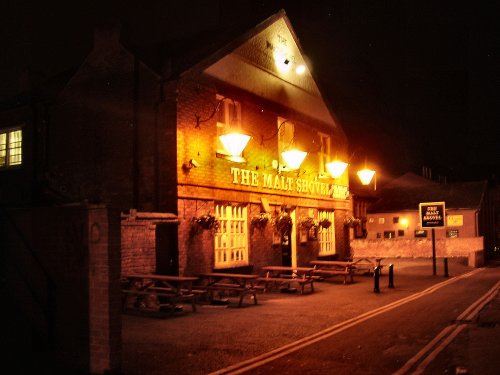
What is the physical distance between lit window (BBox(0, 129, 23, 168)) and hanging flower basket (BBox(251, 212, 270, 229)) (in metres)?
8.42

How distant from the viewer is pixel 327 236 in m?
25.0

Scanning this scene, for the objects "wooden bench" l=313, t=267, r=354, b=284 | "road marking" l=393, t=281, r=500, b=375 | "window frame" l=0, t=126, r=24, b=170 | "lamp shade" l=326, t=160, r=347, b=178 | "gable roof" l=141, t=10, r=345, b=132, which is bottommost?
"road marking" l=393, t=281, r=500, b=375

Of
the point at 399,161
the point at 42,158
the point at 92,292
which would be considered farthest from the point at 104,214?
the point at 399,161

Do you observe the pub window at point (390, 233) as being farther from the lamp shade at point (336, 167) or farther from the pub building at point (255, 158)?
the lamp shade at point (336, 167)

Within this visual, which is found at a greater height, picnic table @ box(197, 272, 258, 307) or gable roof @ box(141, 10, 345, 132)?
gable roof @ box(141, 10, 345, 132)

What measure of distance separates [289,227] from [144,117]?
21.6 feet

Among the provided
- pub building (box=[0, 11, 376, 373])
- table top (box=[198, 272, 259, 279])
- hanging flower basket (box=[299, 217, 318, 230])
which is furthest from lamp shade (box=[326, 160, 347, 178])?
table top (box=[198, 272, 259, 279])

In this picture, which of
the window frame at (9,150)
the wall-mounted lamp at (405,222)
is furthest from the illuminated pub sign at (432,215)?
the wall-mounted lamp at (405,222)

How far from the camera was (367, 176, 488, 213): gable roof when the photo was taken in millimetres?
41969

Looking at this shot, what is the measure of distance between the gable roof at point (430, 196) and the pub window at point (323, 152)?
20.5 metres

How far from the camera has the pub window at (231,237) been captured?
693 inches

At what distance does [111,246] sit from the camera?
8.08 m

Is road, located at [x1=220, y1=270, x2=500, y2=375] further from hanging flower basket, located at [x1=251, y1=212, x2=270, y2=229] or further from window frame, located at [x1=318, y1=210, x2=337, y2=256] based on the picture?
window frame, located at [x1=318, y1=210, x2=337, y2=256]

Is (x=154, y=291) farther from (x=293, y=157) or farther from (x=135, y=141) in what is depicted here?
(x=293, y=157)
